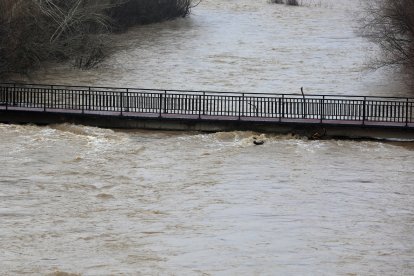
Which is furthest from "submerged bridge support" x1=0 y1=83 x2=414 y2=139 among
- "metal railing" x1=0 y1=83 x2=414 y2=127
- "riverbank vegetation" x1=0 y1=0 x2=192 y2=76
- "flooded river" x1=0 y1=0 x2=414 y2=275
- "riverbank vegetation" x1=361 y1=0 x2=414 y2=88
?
"riverbank vegetation" x1=361 y1=0 x2=414 y2=88

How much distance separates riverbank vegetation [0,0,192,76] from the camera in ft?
122

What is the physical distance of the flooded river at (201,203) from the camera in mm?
19344

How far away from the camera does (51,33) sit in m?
42.1

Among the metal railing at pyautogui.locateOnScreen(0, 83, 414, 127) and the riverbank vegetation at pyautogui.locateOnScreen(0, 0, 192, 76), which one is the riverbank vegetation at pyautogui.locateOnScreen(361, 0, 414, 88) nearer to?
the metal railing at pyautogui.locateOnScreen(0, 83, 414, 127)

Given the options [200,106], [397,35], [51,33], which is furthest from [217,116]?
[397,35]

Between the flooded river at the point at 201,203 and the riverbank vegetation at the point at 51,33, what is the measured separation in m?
7.58

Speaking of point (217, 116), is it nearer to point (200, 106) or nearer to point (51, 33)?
point (200, 106)

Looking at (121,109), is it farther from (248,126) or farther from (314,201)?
(314,201)

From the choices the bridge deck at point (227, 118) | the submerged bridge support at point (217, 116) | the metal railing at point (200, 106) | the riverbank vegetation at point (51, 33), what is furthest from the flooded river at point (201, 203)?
the riverbank vegetation at point (51, 33)

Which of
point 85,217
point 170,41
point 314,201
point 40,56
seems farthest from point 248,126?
point 170,41

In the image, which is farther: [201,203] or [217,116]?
[217,116]

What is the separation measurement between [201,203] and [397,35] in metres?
25.2

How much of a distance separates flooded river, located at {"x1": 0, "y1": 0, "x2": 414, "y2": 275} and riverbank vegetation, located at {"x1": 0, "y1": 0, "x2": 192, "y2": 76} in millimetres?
7580

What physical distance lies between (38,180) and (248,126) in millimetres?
7715
